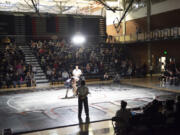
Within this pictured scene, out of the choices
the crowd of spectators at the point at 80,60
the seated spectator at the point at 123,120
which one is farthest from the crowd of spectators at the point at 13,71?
the seated spectator at the point at 123,120

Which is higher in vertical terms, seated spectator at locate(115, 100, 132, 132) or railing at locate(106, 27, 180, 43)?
railing at locate(106, 27, 180, 43)

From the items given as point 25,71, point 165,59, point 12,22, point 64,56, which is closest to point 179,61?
point 165,59

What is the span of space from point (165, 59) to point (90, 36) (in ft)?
57.0

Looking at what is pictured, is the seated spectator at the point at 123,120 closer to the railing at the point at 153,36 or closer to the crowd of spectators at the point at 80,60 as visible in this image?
the crowd of spectators at the point at 80,60

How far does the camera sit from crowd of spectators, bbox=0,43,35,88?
15930 millimetres

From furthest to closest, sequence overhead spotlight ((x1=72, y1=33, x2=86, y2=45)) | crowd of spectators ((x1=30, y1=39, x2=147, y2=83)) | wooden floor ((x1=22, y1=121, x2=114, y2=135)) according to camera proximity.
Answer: crowd of spectators ((x1=30, y1=39, x2=147, y2=83)) → overhead spotlight ((x1=72, y1=33, x2=86, y2=45)) → wooden floor ((x1=22, y1=121, x2=114, y2=135))

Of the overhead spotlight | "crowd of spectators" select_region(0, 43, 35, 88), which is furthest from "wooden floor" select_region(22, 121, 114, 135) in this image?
"crowd of spectators" select_region(0, 43, 35, 88)

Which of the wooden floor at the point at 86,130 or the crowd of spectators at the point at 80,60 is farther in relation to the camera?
the crowd of spectators at the point at 80,60

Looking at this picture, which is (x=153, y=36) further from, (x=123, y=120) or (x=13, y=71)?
(x=123, y=120)

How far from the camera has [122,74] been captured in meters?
20.1

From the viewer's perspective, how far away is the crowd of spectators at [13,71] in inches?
627

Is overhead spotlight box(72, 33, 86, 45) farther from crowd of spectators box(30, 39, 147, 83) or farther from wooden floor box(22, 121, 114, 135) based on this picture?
crowd of spectators box(30, 39, 147, 83)

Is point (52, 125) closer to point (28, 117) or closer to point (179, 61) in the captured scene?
point (28, 117)

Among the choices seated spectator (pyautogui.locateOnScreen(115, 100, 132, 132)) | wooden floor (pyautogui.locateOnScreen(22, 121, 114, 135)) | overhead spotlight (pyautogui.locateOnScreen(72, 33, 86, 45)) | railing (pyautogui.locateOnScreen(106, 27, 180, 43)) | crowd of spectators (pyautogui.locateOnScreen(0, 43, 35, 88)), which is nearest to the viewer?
seated spectator (pyautogui.locateOnScreen(115, 100, 132, 132))
